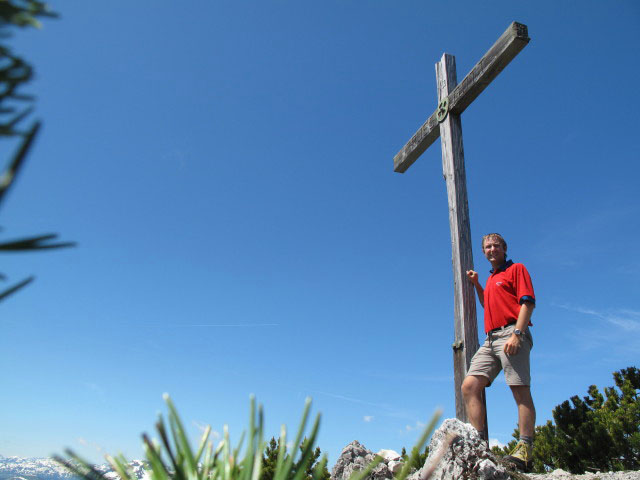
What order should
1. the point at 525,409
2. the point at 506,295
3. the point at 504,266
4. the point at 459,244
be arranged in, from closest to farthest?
the point at 525,409 → the point at 506,295 → the point at 504,266 → the point at 459,244

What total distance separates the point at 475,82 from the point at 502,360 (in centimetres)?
305

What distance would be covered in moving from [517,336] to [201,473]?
13.2ft

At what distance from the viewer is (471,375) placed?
179 inches

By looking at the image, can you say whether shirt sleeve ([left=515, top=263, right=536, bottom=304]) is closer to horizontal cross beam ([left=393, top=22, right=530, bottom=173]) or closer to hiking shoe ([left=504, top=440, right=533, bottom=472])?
hiking shoe ([left=504, top=440, right=533, bottom=472])

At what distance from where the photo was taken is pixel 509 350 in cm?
432

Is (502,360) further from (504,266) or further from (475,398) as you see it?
(504,266)

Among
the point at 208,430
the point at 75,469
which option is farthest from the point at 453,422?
the point at 75,469

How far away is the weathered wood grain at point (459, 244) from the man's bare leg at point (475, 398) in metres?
0.19

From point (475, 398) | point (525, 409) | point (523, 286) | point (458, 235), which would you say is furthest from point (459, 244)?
point (525, 409)

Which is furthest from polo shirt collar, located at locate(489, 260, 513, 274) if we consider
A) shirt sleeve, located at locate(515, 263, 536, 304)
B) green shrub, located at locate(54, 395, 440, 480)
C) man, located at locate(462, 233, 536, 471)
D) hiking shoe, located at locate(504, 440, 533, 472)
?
green shrub, located at locate(54, 395, 440, 480)

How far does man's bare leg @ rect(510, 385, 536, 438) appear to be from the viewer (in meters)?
4.21

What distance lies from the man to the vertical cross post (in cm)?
14

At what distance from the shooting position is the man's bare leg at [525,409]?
421 cm

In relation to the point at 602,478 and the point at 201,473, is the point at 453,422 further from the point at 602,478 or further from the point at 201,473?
the point at 201,473
